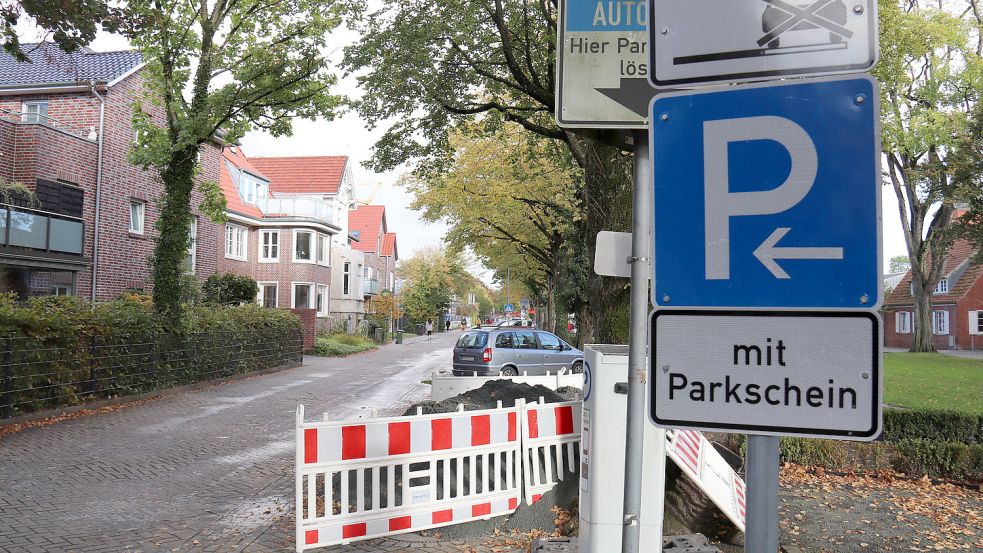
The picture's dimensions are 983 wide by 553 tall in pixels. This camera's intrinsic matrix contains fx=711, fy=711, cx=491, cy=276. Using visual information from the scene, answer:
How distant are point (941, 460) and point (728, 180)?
7903 mm

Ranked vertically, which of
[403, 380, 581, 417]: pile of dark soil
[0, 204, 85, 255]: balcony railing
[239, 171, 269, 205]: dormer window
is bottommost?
[403, 380, 581, 417]: pile of dark soil

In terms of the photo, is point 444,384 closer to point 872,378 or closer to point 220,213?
point 872,378

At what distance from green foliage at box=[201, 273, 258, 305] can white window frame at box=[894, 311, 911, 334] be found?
165 ft

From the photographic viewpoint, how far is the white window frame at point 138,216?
25125mm

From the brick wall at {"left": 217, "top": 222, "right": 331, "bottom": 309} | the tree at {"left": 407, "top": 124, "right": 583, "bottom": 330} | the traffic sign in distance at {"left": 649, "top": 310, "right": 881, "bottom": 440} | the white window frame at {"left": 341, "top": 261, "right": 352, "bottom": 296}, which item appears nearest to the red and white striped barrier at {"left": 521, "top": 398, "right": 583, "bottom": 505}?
the traffic sign in distance at {"left": 649, "top": 310, "right": 881, "bottom": 440}

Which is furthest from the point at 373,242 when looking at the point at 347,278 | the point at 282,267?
the point at 282,267

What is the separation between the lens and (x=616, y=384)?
4.57m

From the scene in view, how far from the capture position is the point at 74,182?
21.9 m

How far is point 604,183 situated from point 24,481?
7.70 m

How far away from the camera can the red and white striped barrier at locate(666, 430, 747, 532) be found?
5.48m

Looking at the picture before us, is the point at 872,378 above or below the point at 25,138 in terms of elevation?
below

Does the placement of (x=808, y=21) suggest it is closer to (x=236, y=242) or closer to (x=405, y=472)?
(x=405, y=472)

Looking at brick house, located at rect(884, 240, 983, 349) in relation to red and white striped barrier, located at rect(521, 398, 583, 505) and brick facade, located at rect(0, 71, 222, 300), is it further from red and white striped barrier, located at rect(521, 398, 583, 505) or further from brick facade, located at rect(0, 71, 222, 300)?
red and white striped barrier, located at rect(521, 398, 583, 505)

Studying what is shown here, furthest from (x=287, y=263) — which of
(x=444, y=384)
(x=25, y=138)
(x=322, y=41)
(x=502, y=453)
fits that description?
(x=502, y=453)
